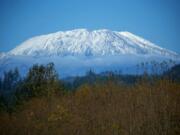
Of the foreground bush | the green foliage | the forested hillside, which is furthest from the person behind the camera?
the green foliage

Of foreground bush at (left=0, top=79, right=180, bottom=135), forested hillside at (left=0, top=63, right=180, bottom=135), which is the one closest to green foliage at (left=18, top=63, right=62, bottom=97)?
forested hillside at (left=0, top=63, right=180, bottom=135)

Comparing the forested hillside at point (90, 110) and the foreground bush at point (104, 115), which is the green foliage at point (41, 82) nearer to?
the forested hillside at point (90, 110)

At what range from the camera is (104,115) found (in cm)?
4025

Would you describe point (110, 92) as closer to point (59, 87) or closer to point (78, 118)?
point (59, 87)

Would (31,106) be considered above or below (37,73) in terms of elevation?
below

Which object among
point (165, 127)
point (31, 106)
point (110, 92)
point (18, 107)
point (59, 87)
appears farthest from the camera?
point (59, 87)

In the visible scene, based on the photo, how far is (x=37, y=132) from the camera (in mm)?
36781

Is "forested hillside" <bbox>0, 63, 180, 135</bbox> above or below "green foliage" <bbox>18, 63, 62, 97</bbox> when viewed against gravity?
below

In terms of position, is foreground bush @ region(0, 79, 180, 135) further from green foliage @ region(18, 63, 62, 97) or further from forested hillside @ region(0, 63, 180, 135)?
green foliage @ region(18, 63, 62, 97)

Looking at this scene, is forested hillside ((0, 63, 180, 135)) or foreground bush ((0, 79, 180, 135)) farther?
forested hillside ((0, 63, 180, 135))

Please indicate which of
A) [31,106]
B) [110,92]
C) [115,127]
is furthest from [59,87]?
[115,127]

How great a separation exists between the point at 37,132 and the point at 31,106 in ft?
28.2

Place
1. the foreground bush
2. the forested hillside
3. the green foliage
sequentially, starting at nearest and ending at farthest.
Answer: the foreground bush < the forested hillside < the green foliage

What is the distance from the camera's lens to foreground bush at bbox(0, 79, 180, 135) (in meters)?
35.8
